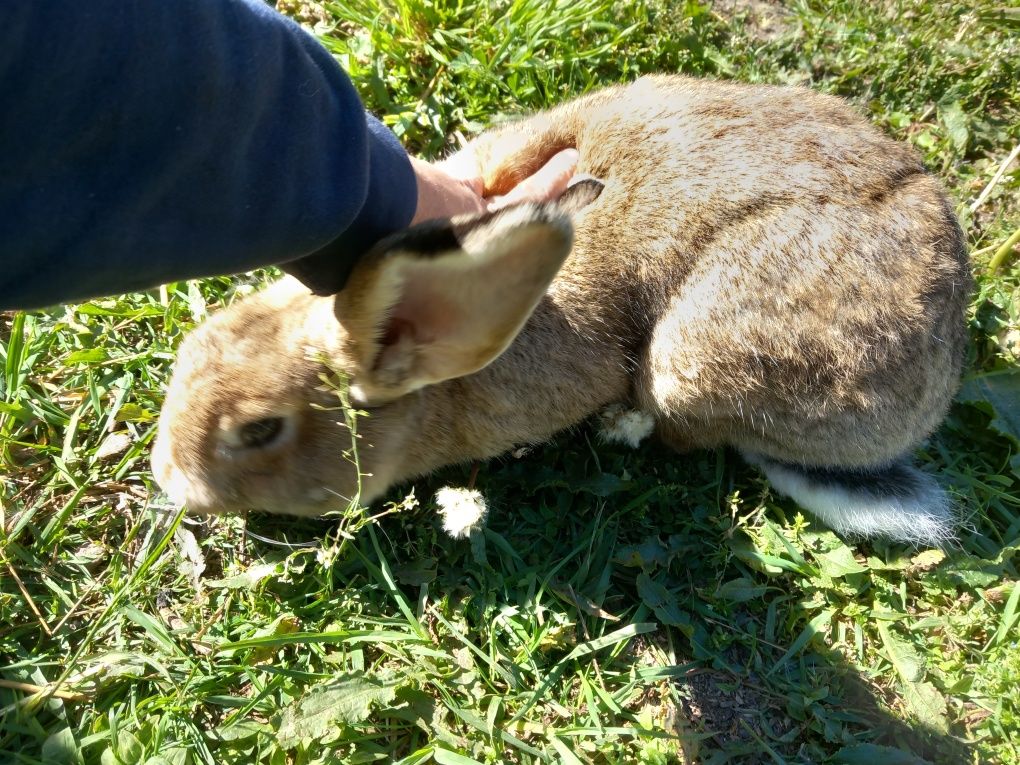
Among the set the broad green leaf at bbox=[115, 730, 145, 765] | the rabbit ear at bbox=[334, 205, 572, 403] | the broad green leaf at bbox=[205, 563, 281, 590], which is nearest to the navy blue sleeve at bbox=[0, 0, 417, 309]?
the rabbit ear at bbox=[334, 205, 572, 403]

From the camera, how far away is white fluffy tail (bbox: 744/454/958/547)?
9.77ft

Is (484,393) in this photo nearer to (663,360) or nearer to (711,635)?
(663,360)

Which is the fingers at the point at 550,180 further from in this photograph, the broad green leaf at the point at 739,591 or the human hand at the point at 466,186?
the broad green leaf at the point at 739,591

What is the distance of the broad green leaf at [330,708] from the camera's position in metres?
2.63

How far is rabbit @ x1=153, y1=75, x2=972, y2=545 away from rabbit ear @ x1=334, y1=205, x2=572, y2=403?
0.01 meters

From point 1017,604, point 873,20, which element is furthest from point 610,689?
point 873,20

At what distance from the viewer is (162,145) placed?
167cm

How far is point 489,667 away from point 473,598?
10.2 inches

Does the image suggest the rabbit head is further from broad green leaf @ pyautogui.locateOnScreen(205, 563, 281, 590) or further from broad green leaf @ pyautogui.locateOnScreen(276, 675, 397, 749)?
broad green leaf @ pyautogui.locateOnScreen(276, 675, 397, 749)

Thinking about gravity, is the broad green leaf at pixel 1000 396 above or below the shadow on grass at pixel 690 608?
above

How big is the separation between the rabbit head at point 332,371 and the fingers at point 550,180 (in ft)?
3.12

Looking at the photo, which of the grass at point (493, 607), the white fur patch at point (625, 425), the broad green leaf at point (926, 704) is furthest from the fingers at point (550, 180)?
the broad green leaf at point (926, 704)

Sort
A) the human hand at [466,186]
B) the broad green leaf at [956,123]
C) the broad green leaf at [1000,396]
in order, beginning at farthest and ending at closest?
the broad green leaf at [956,123] < the broad green leaf at [1000,396] < the human hand at [466,186]

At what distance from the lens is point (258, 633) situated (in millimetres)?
2855
